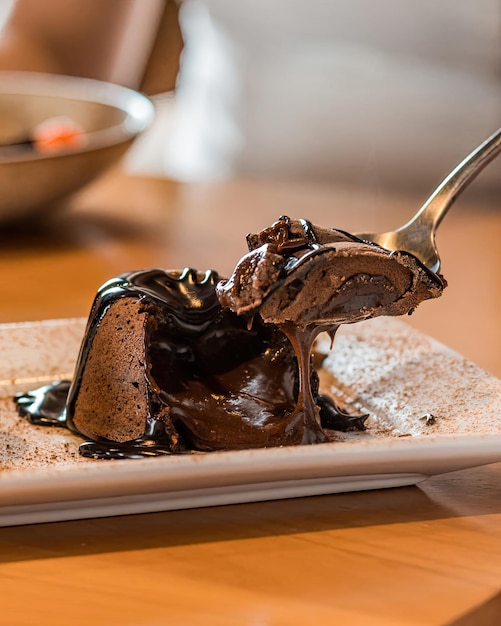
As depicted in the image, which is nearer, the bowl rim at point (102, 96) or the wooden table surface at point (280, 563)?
the wooden table surface at point (280, 563)

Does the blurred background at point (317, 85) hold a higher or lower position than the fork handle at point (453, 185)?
higher

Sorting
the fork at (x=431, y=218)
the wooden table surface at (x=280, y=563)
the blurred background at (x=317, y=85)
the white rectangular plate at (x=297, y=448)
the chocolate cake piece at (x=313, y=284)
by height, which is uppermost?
the blurred background at (x=317, y=85)

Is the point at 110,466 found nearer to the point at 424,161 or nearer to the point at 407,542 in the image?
the point at 407,542

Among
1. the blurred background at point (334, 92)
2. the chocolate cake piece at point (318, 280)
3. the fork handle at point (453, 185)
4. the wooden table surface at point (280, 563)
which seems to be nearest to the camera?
the wooden table surface at point (280, 563)

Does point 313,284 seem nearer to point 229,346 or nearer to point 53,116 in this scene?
point 229,346

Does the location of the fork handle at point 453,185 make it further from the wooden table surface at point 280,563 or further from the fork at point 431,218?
the wooden table surface at point 280,563

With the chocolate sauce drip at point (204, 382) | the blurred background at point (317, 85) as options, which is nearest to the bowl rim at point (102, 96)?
the blurred background at point (317, 85)
